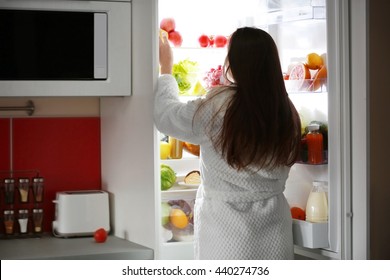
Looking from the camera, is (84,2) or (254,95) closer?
(254,95)

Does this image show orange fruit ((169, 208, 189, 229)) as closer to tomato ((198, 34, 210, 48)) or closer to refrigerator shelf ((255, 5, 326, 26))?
tomato ((198, 34, 210, 48))

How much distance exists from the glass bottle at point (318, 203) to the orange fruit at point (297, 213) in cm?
10

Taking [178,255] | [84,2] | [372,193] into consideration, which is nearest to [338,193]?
[372,193]

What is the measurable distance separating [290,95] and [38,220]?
1.26m

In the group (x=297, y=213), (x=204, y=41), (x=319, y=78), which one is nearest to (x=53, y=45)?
(x=204, y=41)

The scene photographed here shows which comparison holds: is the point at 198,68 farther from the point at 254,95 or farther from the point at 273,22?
the point at 254,95

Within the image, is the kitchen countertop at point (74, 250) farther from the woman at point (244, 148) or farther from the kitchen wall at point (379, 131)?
the kitchen wall at point (379, 131)

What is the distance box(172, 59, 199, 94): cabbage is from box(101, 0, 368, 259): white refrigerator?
0.03 meters

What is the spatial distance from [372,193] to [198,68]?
0.90 meters

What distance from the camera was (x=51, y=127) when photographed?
11.8ft

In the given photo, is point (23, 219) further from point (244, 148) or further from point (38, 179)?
point (244, 148)

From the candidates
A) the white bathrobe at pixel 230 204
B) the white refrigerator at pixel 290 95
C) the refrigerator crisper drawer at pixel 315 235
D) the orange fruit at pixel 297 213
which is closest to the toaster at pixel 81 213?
the white refrigerator at pixel 290 95

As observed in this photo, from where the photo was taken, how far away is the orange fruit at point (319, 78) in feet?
9.15

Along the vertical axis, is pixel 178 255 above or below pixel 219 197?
below
